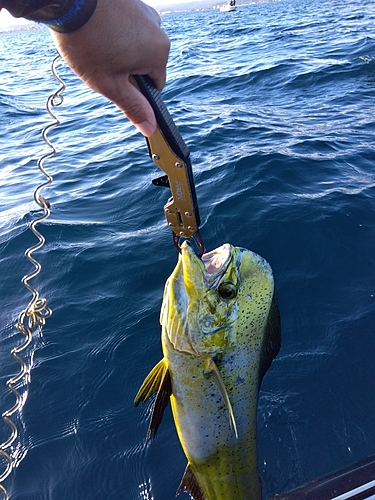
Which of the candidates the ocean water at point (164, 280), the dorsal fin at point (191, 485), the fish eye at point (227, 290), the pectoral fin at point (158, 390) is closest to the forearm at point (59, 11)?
the fish eye at point (227, 290)

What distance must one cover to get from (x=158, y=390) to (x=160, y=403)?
0.07m

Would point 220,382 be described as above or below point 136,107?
below

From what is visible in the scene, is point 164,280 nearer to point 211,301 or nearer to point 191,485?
point 191,485

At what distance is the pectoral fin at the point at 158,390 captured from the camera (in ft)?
7.13

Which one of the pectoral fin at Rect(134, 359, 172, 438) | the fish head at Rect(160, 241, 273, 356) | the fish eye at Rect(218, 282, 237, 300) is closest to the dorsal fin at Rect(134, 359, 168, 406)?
the pectoral fin at Rect(134, 359, 172, 438)

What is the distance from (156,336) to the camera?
4.50 metres

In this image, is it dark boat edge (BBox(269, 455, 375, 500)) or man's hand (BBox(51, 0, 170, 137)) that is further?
dark boat edge (BBox(269, 455, 375, 500))

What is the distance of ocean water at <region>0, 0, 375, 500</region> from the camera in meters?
3.45

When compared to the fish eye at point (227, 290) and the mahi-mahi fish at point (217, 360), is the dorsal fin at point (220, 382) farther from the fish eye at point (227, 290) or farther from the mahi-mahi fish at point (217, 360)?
the fish eye at point (227, 290)

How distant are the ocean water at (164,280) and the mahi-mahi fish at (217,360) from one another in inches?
45.8

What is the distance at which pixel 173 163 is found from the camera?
218cm

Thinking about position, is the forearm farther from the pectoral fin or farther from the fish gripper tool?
the pectoral fin

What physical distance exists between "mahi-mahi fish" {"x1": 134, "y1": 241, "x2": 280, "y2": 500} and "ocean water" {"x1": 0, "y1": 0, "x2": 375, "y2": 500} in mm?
1164

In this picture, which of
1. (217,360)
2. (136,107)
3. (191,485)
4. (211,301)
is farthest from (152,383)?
(136,107)
